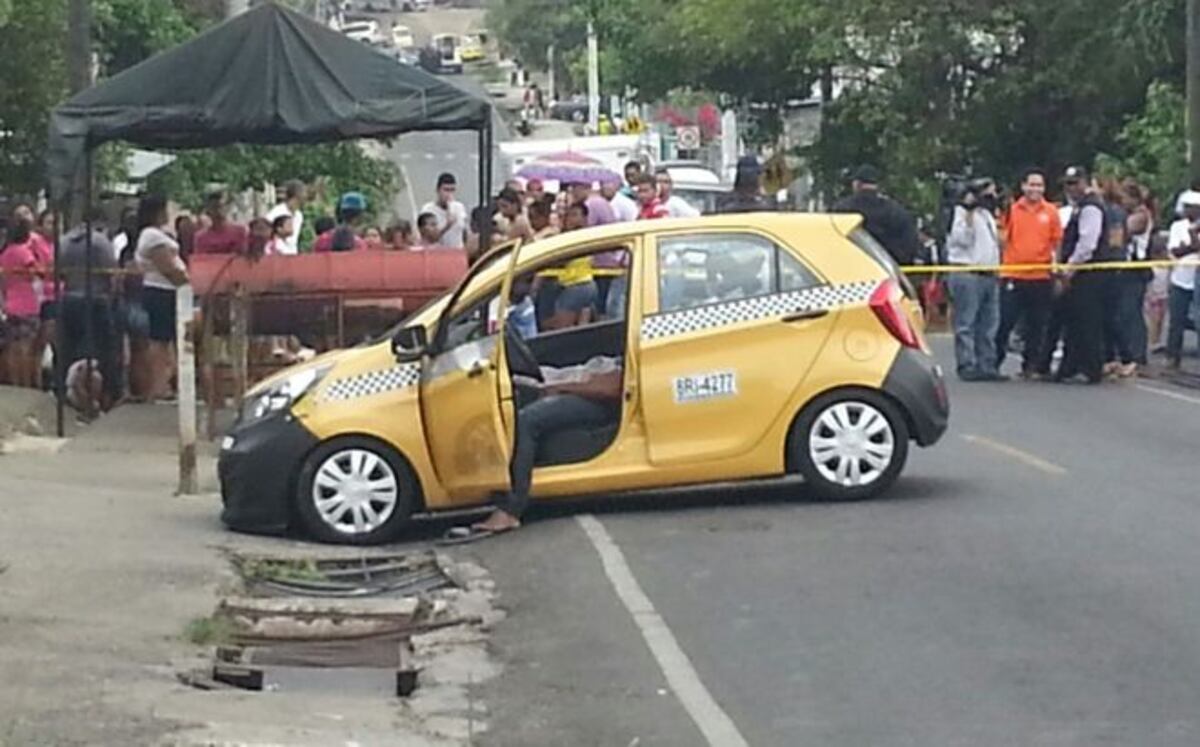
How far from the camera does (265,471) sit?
1541 centimetres

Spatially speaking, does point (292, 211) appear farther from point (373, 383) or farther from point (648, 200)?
point (373, 383)

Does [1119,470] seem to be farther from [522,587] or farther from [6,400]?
[6,400]

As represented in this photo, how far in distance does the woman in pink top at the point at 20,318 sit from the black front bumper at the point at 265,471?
25.7ft

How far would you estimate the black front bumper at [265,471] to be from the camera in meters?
15.3

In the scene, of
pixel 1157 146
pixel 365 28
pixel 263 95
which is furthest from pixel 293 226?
pixel 365 28

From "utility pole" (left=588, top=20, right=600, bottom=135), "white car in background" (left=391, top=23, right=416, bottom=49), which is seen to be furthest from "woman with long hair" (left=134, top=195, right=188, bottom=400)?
"white car in background" (left=391, top=23, right=416, bottom=49)

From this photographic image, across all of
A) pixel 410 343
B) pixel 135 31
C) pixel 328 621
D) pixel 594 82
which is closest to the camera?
pixel 328 621

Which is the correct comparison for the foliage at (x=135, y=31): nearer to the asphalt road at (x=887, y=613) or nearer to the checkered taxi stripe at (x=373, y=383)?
the asphalt road at (x=887, y=613)

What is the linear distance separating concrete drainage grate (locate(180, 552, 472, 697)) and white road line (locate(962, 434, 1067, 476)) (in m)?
4.20

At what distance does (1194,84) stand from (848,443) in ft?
50.2

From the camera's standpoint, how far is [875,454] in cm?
1545

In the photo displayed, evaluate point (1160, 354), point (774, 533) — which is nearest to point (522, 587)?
point (774, 533)

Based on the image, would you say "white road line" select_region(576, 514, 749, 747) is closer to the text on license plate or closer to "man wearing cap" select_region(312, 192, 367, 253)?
the text on license plate

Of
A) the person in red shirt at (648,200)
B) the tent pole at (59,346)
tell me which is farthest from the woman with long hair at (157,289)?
the person in red shirt at (648,200)
